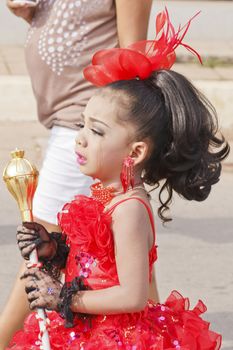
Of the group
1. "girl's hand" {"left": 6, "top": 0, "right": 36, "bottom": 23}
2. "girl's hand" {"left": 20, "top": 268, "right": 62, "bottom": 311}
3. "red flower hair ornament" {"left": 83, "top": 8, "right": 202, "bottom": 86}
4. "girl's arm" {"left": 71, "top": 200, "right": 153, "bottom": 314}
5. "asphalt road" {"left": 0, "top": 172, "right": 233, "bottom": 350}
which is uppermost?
"red flower hair ornament" {"left": 83, "top": 8, "right": 202, "bottom": 86}

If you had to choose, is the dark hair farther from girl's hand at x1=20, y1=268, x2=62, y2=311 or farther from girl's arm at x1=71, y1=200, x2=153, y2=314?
girl's hand at x1=20, y1=268, x2=62, y2=311

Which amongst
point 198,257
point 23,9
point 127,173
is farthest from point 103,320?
point 198,257

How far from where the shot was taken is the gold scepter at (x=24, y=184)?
10.1 ft

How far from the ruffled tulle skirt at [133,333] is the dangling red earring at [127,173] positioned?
14.9 inches

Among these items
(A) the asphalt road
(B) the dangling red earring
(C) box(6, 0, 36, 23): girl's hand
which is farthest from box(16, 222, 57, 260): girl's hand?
(A) the asphalt road

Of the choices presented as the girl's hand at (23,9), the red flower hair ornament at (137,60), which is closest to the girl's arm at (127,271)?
the red flower hair ornament at (137,60)

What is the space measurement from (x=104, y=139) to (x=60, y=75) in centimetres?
110

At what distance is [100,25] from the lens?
4043 mm

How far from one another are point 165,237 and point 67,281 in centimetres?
308

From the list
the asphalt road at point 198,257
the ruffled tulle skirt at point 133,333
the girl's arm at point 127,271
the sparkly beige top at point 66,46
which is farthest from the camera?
the asphalt road at point 198,257

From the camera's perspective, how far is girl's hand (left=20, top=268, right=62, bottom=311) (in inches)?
120

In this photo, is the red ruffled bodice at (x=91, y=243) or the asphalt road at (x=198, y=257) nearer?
the red ruffled bodice at (x=91, y=243)

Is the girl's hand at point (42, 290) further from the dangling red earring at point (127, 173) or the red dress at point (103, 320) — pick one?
the dangling red earring at point (127, 173)

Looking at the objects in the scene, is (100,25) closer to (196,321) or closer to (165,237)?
(196,321)
